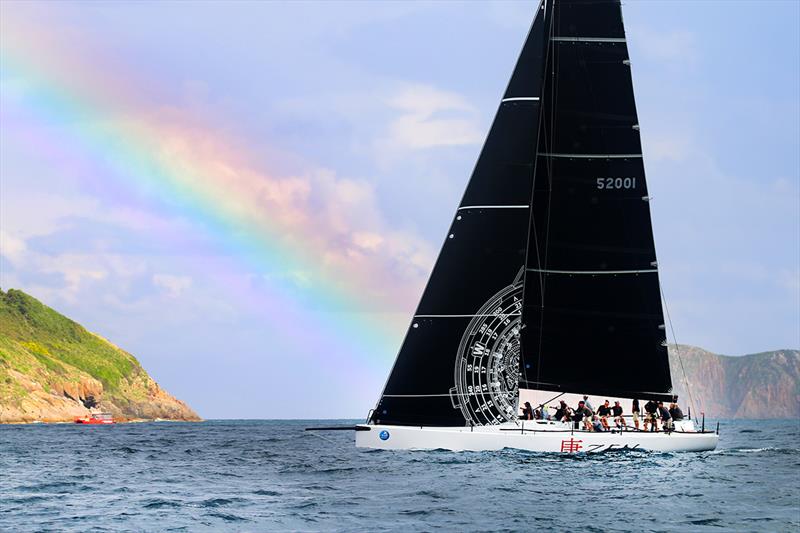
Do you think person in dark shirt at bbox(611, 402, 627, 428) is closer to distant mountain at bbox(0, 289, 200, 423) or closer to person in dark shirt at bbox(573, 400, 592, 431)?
person in dark shirt at bbox(573, 400, 592, 431)

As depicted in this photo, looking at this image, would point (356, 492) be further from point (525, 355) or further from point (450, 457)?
point (525, 355)

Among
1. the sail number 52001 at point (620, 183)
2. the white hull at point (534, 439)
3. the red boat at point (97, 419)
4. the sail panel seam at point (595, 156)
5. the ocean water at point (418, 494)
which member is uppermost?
the sail panel seam at point (595, 156)

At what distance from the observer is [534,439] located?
3309cm

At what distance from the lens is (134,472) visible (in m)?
34.8

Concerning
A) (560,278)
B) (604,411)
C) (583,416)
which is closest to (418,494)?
(583,416)

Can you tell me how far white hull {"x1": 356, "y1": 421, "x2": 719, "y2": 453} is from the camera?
33094mm

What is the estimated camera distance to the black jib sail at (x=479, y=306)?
35.1 meters

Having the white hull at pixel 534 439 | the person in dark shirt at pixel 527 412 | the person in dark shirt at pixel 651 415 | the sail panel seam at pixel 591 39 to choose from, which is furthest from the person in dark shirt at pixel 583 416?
the sail panel seam at pixel 591 39

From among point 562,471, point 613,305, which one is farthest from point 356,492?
point 613,305

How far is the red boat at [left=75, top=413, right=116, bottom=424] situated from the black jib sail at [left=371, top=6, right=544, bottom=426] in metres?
121

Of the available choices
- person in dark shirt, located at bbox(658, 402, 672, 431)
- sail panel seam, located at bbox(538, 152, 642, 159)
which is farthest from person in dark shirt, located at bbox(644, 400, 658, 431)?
sail panel seam, located at bbox(538, 152, 642, 159)

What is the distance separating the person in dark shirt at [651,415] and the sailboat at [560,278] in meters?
0.39

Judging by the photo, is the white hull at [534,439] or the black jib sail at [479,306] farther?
the black jib sail at [479,306]

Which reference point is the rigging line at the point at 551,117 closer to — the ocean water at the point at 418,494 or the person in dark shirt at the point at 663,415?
the person in dark shirt at the point at 663,415
